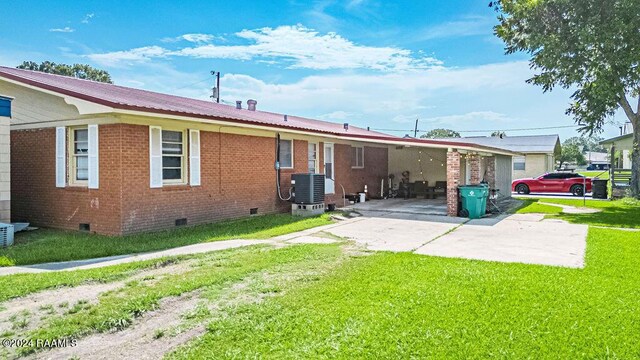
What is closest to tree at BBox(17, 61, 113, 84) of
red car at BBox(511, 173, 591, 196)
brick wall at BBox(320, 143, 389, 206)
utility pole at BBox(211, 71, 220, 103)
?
utility pole at BBox(211, 71, 220, 103)

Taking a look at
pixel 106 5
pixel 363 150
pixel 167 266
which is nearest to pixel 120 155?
pixel 167 266

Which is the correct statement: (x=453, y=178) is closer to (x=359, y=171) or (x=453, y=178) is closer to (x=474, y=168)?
(x=474, y=168)

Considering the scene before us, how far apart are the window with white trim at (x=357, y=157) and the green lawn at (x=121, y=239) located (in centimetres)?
692

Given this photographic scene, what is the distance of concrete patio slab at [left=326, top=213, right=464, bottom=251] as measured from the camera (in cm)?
888

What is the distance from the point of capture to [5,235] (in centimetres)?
875

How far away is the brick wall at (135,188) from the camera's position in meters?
9.65

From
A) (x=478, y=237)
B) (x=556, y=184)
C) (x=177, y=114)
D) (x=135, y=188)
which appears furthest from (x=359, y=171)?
(x=556, y=184)

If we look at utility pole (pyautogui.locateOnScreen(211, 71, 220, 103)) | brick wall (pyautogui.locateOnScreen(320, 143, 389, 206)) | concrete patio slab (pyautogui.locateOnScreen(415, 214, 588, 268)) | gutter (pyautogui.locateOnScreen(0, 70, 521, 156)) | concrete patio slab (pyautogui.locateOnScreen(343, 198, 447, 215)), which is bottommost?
concrete patio slab (pyautogui.locateOnScreen(415, 214, 588, 268))

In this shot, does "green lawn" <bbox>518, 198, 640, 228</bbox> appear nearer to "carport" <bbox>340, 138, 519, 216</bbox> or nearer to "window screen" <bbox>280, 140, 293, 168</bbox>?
"carport" <bbox>340, 138, 519, 216</bbox>

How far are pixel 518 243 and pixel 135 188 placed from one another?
26.5 ft

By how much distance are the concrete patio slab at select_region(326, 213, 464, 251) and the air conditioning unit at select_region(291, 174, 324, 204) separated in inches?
69.4

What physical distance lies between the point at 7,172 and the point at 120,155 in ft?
8.63

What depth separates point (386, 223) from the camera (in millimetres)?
12016

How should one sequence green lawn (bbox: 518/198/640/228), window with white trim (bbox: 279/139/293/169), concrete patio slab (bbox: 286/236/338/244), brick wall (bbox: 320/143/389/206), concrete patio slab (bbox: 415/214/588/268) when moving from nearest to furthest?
concrete patio slab (bbox: 415/214/588/268) < concrete patio slab (bbox: 286/236/338/244) < green lawn (bbox: 518/198/640/228) < window with white trim (bbox: 279/139/293/169) < brick wall (bbox: 320/143/389/206)
